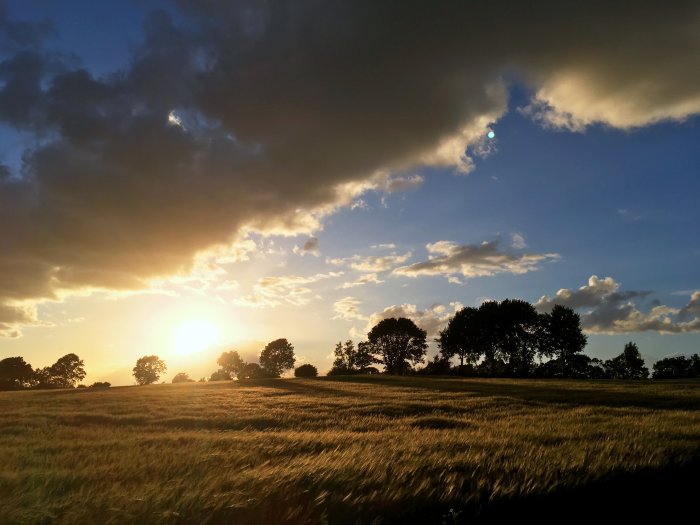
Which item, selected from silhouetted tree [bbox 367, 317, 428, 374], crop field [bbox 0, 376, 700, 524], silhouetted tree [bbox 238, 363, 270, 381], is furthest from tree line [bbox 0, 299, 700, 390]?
crop field [bbox 0, 376, 700, 524]

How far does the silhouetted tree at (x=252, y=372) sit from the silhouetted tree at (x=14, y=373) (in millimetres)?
57768

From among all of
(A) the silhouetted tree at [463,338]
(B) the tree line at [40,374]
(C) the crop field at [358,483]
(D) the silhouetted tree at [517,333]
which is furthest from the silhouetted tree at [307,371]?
(C) the crop field at [358,483]

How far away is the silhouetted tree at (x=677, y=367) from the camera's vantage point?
102 m

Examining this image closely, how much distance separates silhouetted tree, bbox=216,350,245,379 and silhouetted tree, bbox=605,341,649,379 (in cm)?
10566

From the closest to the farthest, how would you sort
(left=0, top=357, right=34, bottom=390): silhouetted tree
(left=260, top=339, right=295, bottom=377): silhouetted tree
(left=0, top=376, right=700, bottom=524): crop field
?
1. (left=0, top=376, right=700, bottom=524): crop field
2. (left=0, top=357, right=34, bottom=390): silhouetted tree
3. (left=260, top=339, right=295, bottom=377): silhouetted tree

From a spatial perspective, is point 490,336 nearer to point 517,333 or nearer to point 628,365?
point 517,333

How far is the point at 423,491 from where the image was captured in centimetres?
425

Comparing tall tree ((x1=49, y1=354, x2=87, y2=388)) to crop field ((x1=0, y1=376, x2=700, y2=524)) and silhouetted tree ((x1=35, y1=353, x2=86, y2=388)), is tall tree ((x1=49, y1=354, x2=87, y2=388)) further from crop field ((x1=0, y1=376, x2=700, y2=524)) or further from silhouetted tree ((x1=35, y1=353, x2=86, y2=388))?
crop field ((x1=0, y1=376, x2=700, y2=524))

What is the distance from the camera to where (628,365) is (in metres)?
114

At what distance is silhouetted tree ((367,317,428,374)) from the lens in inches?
4530

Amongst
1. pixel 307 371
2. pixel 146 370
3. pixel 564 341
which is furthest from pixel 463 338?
pixel 146 370

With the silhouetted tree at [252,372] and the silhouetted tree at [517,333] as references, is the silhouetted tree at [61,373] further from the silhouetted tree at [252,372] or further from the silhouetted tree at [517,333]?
the silhouetted tree at [517,333]

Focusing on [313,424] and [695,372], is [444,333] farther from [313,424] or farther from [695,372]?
[313,424]

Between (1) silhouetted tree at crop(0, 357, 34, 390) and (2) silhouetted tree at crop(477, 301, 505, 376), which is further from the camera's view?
(1) silhouetted tree at crop(0, 357, 34, 390)
